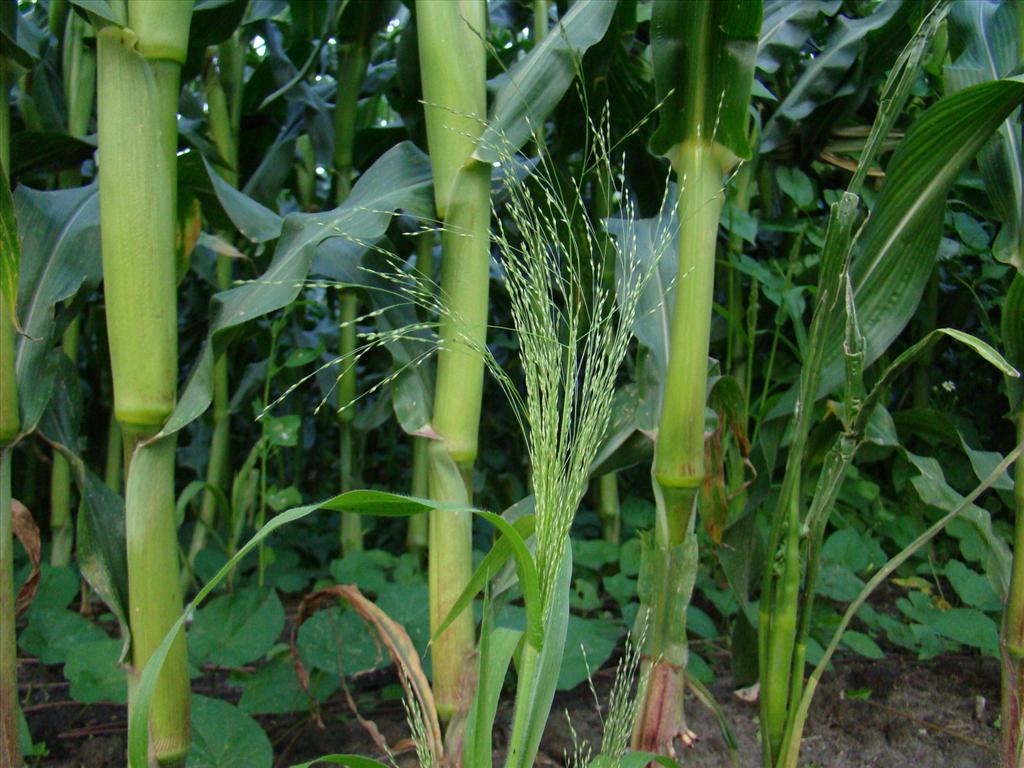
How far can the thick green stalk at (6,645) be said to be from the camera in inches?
36.9

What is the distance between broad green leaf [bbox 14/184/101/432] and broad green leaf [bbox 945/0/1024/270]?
1273mm

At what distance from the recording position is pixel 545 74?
1064mm

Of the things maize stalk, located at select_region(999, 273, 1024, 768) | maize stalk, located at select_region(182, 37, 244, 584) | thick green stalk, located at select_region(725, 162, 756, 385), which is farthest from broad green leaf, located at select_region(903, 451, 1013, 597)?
maize stalk, located at select_region(182, 37, 244, 584)

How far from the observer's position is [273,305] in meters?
0.96

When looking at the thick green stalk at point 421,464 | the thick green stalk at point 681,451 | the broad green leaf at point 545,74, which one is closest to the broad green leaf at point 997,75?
the thick green stalk at point 681,451

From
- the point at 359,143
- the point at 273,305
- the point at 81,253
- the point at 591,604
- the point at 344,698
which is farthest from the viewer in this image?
the point at 359,143

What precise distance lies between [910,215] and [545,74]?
1.72 ft

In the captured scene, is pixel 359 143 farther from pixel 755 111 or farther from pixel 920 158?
pixel 920 158

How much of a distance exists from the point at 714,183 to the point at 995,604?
36.7 inches

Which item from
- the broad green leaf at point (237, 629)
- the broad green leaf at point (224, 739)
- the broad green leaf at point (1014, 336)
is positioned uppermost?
the broad green leaf at point (1014, 336)

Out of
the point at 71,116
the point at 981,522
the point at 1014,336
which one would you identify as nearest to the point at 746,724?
the point at 981,522

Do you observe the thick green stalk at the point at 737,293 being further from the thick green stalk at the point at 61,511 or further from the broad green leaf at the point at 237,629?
the thick green stalk at the point at 61,511

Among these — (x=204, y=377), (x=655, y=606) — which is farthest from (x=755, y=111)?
(x=204, y=377)

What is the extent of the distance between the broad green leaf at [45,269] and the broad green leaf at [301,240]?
0.66 ft
